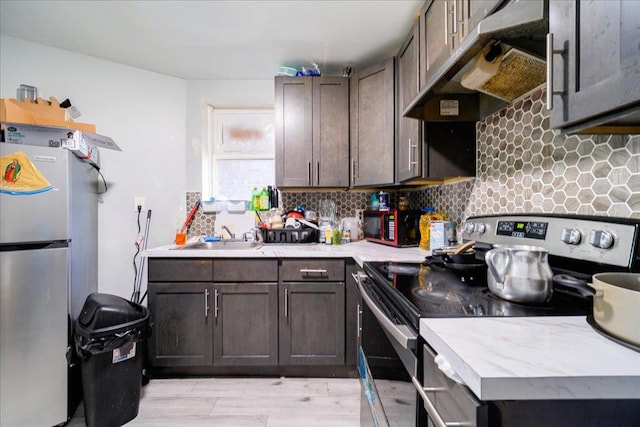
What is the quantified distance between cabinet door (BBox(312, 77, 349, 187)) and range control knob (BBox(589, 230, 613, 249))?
1492 mm

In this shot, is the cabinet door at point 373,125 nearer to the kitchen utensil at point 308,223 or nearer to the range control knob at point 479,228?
the kitchen utensil at point 308,223

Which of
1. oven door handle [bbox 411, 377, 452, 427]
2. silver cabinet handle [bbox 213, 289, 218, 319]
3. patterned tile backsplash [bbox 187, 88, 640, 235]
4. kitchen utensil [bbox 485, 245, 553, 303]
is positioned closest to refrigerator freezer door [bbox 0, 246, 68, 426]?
silver cabinet handle [bbox 213, 289, 218, 319]

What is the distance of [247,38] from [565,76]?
1921 mm

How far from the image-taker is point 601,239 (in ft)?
2.47

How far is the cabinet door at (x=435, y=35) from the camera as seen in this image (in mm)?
1124

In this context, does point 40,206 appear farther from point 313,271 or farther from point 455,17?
point 455,17

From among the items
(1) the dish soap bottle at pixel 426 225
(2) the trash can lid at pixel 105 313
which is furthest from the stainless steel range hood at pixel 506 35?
(2) the trash can lid at pixel 105 313

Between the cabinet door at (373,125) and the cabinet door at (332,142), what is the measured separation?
58 millimetres

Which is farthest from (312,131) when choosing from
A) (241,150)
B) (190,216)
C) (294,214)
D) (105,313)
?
(105,313)

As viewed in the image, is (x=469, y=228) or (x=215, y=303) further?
(x=215, y=303)

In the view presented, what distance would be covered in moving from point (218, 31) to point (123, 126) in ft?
3.78

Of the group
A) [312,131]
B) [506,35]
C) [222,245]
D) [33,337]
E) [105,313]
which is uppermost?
[312,131]

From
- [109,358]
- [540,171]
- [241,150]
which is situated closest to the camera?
[540,171]

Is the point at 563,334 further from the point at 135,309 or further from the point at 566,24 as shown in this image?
the point at 135,309
